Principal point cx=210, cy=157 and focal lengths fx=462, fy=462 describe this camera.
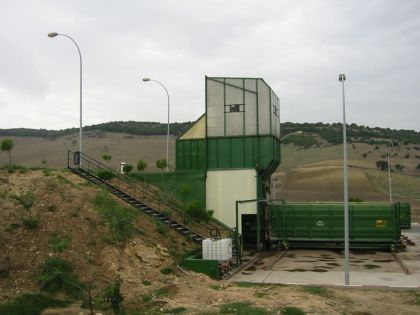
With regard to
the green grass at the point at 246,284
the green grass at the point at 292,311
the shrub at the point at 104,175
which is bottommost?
the green grass at the point at 246,284

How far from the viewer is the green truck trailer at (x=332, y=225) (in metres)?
32.7

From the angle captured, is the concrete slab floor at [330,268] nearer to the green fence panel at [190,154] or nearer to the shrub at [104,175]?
the green fence panel at [190,154]

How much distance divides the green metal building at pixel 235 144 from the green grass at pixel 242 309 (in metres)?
18.2

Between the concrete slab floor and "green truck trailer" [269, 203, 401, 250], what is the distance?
2.31 feet

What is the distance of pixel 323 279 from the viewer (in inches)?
876

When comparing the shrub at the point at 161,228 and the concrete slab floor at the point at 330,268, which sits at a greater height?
the shrub at the point at 161,228

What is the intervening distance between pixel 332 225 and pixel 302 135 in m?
110

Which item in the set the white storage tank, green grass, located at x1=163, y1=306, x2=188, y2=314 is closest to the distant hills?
the white storage tank

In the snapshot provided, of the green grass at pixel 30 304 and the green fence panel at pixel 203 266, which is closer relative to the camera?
the green grass at pixel 30 304

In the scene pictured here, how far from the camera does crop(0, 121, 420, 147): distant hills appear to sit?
13788 cm

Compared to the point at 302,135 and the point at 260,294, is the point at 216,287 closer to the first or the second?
the point at 260,294

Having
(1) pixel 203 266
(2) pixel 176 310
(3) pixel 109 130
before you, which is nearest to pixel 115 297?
(2) pixel 176 310

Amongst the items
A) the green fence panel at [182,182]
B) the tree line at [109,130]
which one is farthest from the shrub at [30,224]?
the tree line at [109,130]

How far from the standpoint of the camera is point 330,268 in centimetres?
2586
